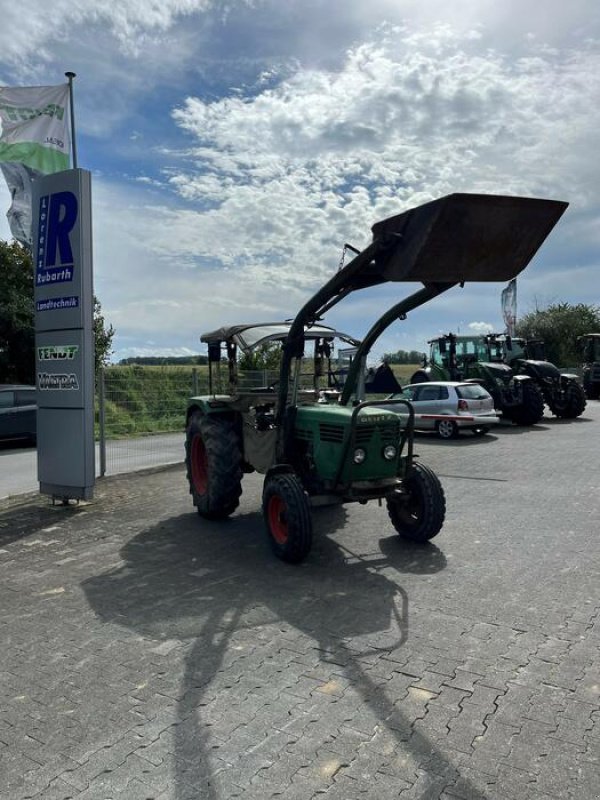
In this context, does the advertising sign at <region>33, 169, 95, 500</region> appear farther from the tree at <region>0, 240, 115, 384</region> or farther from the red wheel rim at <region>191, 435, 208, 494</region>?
the tree at <region>0, 240, 115, 384</region>

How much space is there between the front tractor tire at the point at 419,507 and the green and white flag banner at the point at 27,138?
1036cm

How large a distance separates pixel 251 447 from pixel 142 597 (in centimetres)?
269

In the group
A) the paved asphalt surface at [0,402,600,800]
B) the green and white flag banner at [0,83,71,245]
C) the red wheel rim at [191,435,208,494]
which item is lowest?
the paved asphalt surface at [0,402,600,800]

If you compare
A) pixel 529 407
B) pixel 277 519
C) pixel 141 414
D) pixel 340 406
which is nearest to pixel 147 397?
pixel 141 414

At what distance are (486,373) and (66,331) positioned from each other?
13.4m

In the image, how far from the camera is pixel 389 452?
6180 millimetres

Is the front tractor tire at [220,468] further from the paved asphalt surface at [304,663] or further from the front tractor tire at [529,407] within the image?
the front tractor tire at [529,407]

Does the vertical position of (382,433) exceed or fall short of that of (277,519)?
it exceeds it

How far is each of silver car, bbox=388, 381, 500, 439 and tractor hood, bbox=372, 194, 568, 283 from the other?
34.6 ft

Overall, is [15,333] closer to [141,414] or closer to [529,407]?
[141,414]

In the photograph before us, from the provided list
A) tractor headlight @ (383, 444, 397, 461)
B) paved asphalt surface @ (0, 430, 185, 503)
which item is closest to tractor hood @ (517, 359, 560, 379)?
paved asphalt surface @ (0, 430, 185, 503)

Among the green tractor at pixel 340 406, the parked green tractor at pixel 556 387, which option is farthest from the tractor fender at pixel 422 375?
the green tractor at pixel 340 406

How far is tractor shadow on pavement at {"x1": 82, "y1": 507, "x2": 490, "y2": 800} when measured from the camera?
303cm

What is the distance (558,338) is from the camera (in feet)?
154
